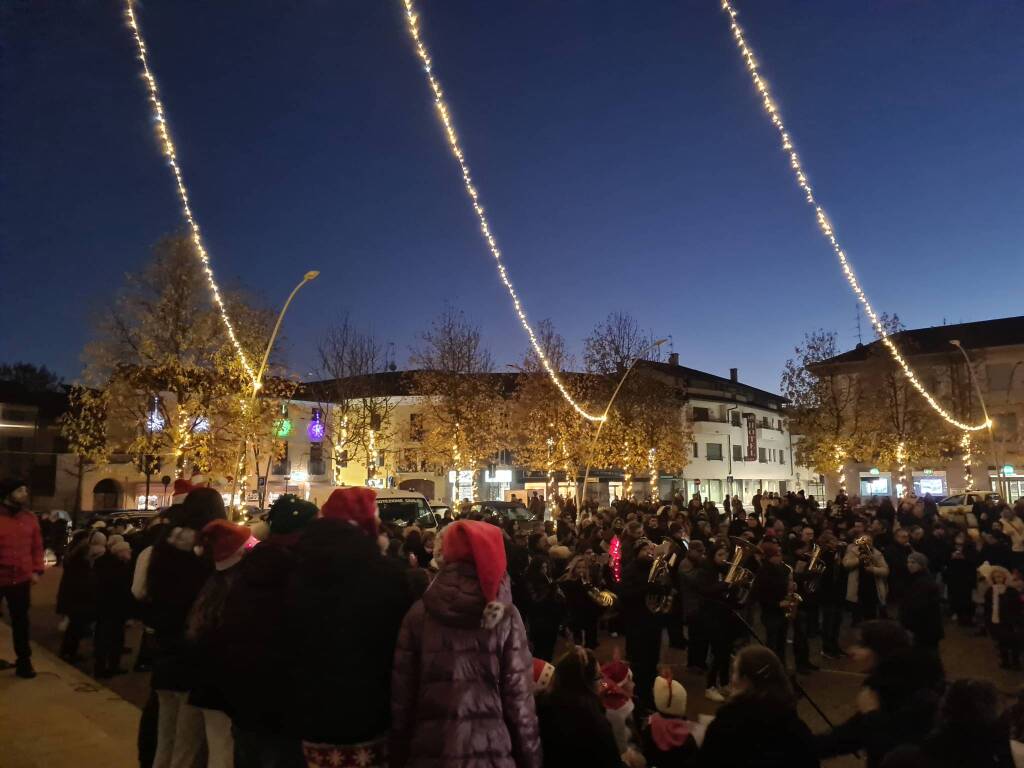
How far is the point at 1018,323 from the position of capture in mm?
47000

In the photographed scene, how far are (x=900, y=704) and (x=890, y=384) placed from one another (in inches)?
1473

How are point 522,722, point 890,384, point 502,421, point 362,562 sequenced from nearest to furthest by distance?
point 522,722 < point 362,562 < point 890,384 < point 502,421

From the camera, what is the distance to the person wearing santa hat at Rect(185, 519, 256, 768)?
3406 mm

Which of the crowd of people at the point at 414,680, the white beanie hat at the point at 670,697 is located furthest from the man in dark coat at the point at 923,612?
the white beanie hat at the point at 670,697

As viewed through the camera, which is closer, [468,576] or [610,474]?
[468,576]

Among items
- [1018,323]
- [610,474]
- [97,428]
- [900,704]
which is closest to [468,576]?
[900,704]

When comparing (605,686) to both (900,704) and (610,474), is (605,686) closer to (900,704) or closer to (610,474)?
(900,704)

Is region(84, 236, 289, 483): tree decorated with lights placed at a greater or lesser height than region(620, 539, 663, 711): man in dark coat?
greater

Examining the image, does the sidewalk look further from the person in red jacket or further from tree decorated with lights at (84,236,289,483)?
tree decorated with lights at (84,236,289,483)

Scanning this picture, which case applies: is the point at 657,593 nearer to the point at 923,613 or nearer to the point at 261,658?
the point at 923,613

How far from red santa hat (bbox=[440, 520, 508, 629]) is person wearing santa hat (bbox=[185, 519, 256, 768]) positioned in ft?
4.17

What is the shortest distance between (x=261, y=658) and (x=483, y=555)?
119cm

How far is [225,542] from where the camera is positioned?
3.87 m

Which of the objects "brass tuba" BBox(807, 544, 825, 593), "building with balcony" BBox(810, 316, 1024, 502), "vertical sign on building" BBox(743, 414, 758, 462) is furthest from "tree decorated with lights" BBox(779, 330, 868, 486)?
"brass tuba" BBox(807, 544, 825, 593)
